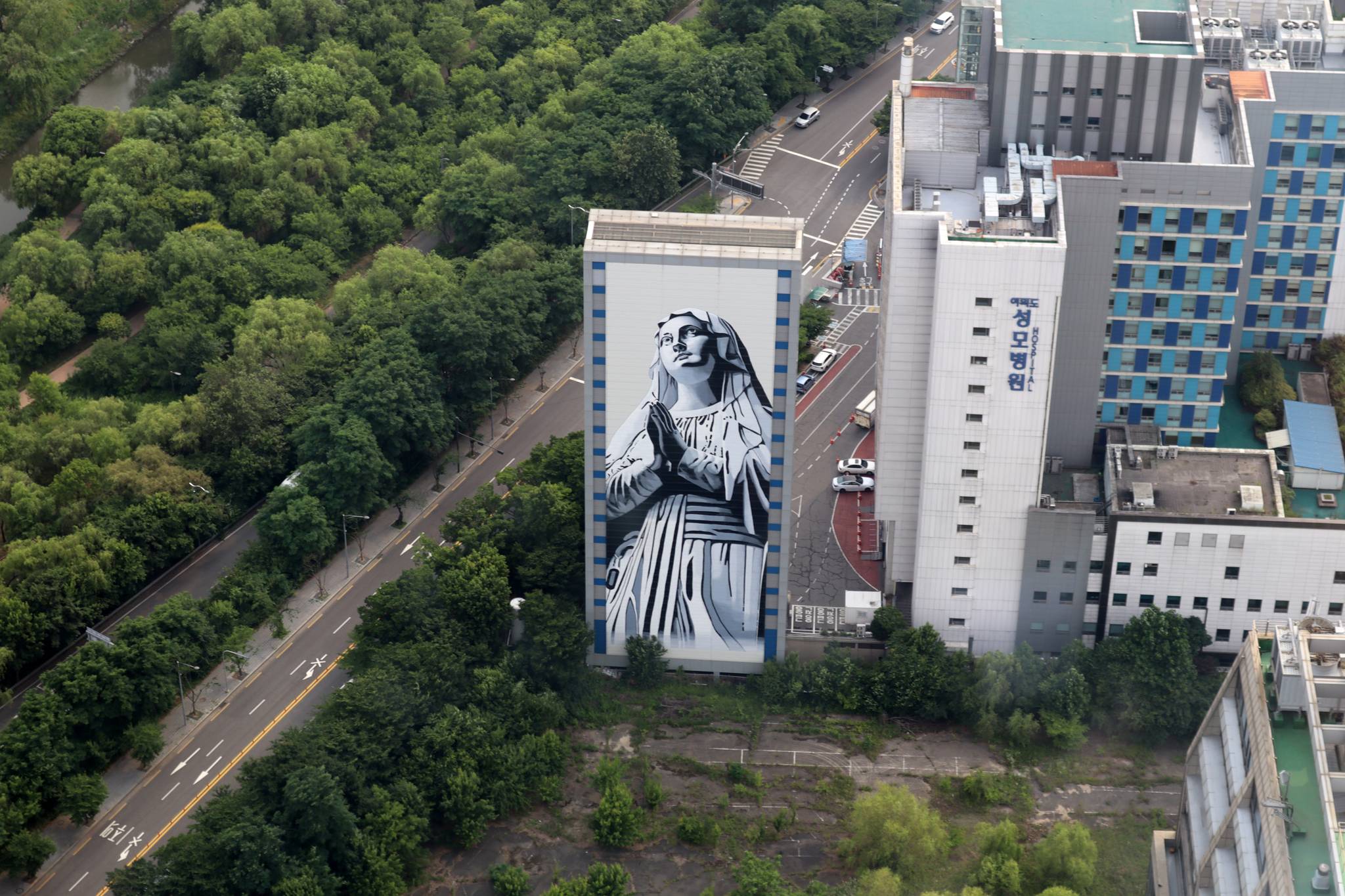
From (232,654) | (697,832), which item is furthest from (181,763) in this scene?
(697,832)

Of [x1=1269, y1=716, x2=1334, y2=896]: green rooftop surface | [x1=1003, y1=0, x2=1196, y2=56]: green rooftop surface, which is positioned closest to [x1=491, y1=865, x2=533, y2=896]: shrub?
[x1=1269, y1=716, x2=1334, y2=896]: green rooftop surface

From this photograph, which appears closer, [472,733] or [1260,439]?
[472,733]

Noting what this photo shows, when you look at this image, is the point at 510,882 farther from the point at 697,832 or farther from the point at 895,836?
the point at 895,836

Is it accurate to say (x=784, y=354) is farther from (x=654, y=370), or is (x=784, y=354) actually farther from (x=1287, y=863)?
(x=1287, y=863)

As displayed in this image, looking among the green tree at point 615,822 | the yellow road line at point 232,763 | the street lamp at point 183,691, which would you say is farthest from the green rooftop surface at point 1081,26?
the street lamp at point 183,691

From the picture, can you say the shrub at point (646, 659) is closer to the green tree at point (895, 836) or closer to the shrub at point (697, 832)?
Result: the shrub at point (697, 832)

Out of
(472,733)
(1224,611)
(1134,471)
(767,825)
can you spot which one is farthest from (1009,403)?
(472,733)
